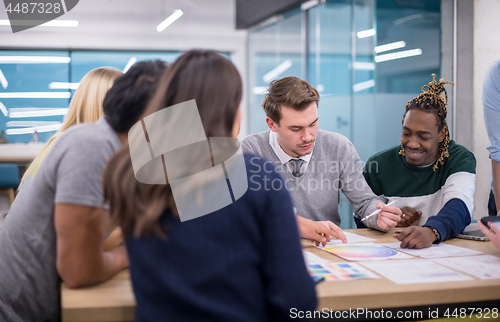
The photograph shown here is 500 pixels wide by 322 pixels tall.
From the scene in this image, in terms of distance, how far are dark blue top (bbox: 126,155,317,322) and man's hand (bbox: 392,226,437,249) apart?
77 cm

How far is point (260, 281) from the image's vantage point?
81 centimetres

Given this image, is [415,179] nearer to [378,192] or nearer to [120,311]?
[378,192]

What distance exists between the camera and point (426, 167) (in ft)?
6.52

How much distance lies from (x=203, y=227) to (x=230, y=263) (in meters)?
0.09

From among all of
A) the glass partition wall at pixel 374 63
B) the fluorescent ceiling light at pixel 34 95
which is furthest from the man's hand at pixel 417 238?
the fluorescent ceiling light at pixel 34 95

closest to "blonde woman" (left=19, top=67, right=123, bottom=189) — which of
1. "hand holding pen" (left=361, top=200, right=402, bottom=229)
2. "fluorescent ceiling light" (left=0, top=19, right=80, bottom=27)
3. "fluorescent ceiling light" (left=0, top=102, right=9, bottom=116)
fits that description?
"hand holding pen" (left=361, top=200, right=402, bottom=229)

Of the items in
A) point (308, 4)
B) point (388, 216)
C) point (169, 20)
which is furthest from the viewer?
point (169, 20)

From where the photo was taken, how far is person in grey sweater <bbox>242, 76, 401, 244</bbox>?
6.46ft

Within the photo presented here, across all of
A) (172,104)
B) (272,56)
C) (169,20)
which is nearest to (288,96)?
(172,104)

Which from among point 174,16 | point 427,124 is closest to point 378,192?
point 427,124

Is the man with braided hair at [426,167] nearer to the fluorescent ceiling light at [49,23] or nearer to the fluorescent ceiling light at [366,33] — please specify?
the fluorescent ceiling light at [366,33]

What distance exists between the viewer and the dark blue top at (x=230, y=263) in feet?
2.48

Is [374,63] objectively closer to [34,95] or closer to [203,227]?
[203,227]

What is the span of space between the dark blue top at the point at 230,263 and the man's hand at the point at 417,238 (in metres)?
0.77
